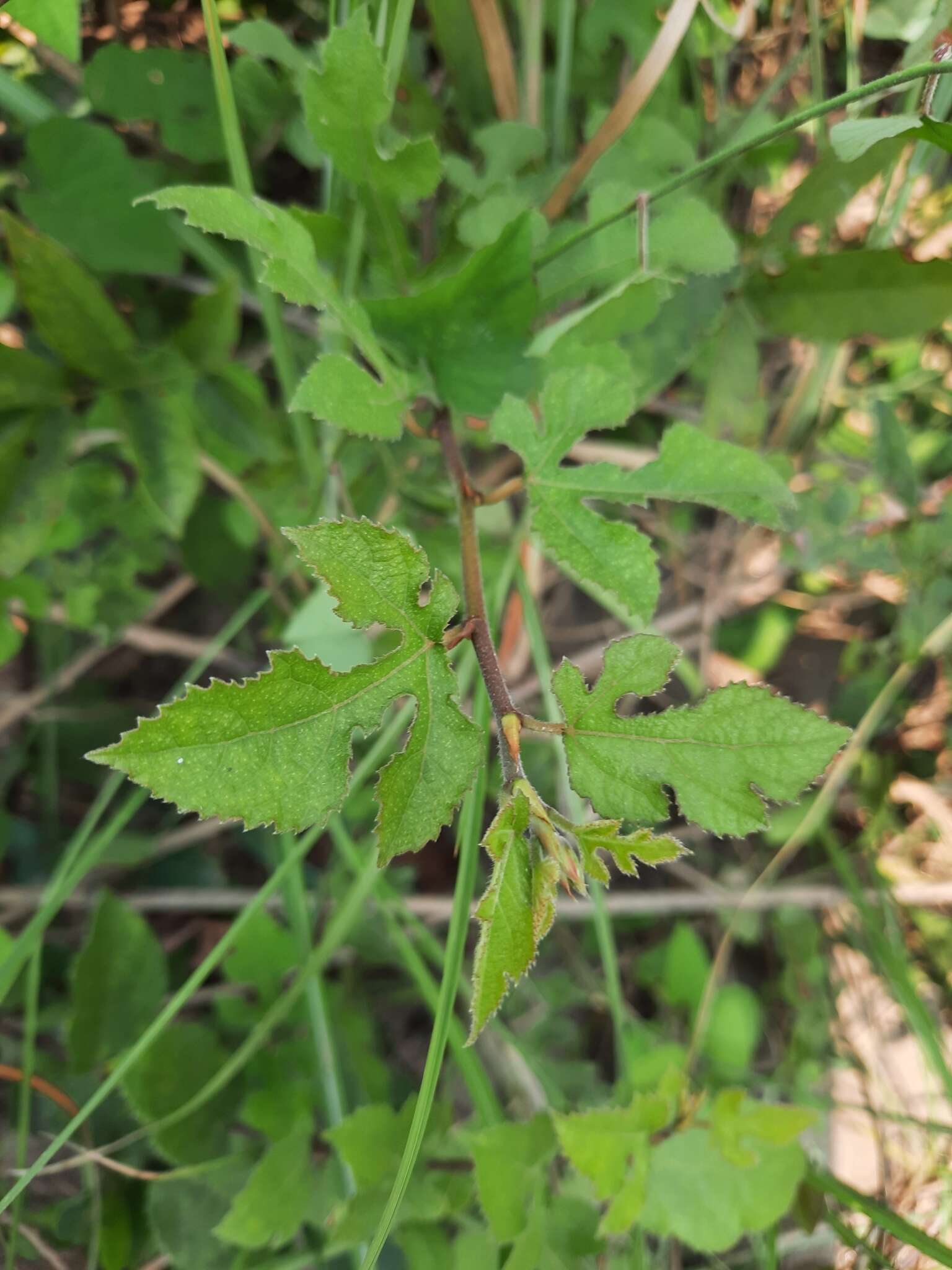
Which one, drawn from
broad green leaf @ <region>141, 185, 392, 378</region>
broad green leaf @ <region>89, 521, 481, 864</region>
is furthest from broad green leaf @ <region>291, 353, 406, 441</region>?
broad green leaf @ <region>89, 521, 481, 864</region>

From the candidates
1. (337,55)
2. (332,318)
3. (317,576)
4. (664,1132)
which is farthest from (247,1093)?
(337,55)

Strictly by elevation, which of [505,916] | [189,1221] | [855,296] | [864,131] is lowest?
[189,1221]

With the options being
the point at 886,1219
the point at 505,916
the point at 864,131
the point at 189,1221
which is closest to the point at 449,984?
the point at 505,916

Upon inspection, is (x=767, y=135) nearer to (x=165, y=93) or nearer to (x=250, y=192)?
(x=250, y=192)

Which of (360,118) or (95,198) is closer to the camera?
(360,118)

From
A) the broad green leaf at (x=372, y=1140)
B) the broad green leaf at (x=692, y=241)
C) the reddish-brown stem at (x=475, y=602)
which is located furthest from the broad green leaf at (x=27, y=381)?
the broad green leaf at (x=372, y=1140)

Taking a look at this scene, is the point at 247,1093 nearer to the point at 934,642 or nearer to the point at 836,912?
the point at 836,912

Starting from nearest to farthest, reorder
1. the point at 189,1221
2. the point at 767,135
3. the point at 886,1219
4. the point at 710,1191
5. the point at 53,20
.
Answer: the point at 767,135 < the point at 53,20 < the point at 886,1219 < the point at 710,1191 < the point at 189,1221
